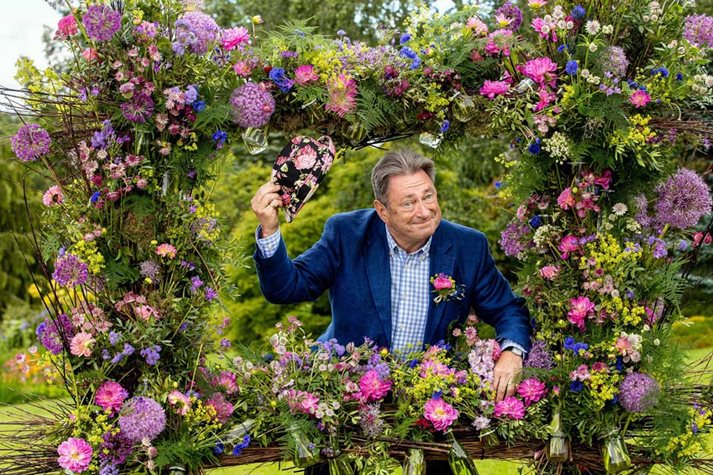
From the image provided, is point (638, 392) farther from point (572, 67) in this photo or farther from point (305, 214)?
point (305, 214)

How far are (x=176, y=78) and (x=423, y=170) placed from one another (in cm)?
109

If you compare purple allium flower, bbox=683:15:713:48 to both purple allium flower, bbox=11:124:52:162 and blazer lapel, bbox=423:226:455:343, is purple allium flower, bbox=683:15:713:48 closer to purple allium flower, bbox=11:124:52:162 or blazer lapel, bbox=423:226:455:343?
blazer lapel, bbox=423:226:455:343

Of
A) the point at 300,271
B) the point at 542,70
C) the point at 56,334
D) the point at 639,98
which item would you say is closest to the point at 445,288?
the point at 300,271

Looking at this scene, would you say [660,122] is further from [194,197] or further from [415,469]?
[194,197]

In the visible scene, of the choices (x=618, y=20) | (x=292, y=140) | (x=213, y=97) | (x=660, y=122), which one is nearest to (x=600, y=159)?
(x=660, y=122)

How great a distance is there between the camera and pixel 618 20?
3.23 m

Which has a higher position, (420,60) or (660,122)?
(420,60)

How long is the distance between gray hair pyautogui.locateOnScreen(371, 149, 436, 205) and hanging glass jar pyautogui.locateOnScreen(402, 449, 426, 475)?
3.38ft

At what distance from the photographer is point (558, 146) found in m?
3.23

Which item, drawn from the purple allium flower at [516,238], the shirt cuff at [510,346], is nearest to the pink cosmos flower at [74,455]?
the shirt cuff at [510,346]

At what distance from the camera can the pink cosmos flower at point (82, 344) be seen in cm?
301

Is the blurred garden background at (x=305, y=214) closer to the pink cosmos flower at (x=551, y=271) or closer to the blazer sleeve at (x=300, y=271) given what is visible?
the blazer sleeve at (x=300, y=271)

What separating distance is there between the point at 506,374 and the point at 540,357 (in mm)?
163

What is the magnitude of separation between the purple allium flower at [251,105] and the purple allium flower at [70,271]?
0.81 meters
